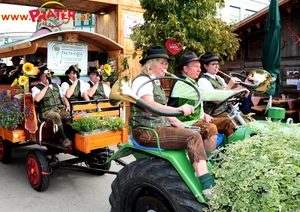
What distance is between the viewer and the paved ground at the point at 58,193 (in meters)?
4.19

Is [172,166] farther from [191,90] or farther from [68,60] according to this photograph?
[68,60]

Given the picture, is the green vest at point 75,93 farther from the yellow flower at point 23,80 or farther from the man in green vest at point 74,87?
the yellow flower at point 23,80

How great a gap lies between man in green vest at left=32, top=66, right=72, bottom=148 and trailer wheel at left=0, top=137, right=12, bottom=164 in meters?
1.51

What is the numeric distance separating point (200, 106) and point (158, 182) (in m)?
1.16

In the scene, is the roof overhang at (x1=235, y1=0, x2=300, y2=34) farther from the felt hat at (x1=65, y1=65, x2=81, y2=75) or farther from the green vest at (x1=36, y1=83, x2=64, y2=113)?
the green vest at (x1=36, y1=83, x2=64, y2=113)

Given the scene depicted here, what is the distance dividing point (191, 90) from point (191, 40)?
4108 millimetres

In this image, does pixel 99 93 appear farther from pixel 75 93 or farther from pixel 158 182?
pixel 158 182

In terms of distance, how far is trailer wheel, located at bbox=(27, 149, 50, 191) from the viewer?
4.58 metres

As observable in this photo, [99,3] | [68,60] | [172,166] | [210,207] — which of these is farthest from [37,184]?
[99,3]

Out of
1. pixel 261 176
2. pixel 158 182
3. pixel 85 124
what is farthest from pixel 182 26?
pixel 261 176

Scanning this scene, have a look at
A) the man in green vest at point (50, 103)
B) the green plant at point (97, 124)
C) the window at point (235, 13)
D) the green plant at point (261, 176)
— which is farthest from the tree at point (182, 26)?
the window at point (235, 13)

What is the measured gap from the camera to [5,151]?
610cm

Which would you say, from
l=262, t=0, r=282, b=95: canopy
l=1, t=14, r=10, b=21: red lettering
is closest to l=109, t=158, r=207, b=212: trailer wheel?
l=262, t=0, r=282, b=95: canopy

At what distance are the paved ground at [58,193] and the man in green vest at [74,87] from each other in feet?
4.25
